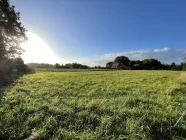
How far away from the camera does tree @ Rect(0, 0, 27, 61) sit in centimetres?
1284

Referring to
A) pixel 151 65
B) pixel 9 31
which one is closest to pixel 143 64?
pixel 151 65

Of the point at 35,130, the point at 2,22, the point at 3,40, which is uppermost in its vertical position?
the point at 2,22

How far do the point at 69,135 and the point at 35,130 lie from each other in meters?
0.75

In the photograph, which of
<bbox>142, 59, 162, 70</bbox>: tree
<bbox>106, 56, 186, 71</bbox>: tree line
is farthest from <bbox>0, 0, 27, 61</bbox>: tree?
<bbox>142, 59, 162, 70</bbox>: tree

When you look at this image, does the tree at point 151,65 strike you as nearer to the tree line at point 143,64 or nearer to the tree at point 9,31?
Result: the tree line at point 143,64

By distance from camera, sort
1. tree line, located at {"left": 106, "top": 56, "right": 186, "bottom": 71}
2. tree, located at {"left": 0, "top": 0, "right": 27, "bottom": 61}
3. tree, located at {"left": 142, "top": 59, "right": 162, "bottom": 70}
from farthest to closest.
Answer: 1. tree, located at {"left": 142, "top": 59, "right": 162, "bottom": 70}
2. tree line, located at {"left": 106, "top": 56, "right": 186, "bottom": 71}
3. tree, located at {"left": 0, "top": 0, "right": 27, "bottom": 61}

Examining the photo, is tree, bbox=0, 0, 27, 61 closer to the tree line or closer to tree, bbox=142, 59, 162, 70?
the tree line

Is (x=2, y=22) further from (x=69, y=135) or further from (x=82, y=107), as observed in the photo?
(x=69, y=135)

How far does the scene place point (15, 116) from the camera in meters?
3.40

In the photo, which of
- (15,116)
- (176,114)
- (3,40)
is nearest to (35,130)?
(15,116)

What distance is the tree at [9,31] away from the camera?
42.1 ft

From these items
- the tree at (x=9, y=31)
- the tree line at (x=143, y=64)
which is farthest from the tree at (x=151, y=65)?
the tree at (x=9, y=31)

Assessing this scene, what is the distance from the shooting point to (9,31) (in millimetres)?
13562

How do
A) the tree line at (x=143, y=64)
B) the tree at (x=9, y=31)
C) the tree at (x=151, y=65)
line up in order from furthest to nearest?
1. the tree at (x=151, y=65)
2. the tree line at (x=143, y=64)
3. the tree at (x=9, y=31)
